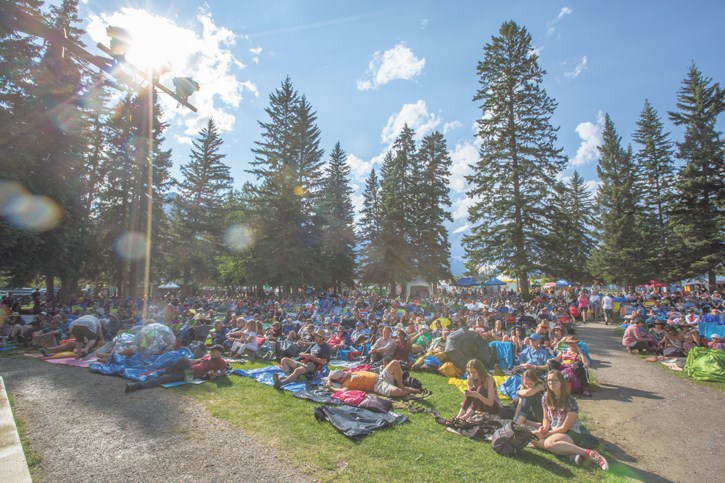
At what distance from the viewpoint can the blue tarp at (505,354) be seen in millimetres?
8719

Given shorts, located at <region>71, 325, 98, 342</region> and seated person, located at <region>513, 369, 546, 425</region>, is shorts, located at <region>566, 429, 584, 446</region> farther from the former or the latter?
shorts, located at <region>71, 325, 98, 342</region>

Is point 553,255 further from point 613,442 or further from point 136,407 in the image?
point 136,407

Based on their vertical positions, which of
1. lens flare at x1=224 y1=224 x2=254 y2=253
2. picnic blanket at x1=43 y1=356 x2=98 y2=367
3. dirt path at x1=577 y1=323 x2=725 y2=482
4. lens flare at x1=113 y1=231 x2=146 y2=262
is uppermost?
lens flare at x1=224 y1=224 x2=254 y2=253

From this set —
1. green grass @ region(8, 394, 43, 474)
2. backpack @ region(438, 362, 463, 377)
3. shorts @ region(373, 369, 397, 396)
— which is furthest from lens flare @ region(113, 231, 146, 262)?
shorts @ region(373, 369, 397, 396)

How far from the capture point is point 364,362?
9.25 meters

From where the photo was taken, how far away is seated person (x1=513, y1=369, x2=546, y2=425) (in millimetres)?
4996

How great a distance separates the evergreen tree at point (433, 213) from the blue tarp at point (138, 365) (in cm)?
2637

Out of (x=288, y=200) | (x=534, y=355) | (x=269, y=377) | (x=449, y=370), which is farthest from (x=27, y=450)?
(x=288, y=200)

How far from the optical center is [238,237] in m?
33.8

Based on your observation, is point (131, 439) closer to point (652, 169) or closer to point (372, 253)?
point (372, 253)

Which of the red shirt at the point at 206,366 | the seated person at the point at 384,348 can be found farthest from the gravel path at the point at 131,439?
the seated person at the point at 384,348

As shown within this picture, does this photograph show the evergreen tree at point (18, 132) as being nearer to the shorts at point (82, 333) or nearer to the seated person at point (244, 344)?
the shorts at point (82, 333)

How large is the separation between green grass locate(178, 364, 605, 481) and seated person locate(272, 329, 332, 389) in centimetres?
138

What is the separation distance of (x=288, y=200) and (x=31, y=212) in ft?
51.1
